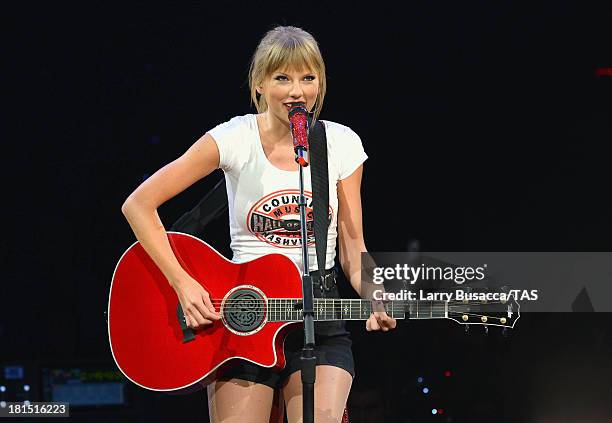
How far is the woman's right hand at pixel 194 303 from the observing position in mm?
2783

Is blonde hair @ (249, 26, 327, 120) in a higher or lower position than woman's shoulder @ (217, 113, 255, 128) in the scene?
higher

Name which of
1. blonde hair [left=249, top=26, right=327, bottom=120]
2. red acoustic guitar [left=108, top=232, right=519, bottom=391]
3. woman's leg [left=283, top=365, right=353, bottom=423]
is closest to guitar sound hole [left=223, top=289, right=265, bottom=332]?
red acoustic guitar [left=108, top=232, right=519, bottom=391]

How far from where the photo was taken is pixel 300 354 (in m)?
2.80

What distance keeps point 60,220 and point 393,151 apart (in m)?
2.22

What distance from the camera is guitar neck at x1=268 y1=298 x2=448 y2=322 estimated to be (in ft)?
9.12

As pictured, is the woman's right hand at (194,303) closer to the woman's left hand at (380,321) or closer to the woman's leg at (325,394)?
the woman's leg at (325,394)

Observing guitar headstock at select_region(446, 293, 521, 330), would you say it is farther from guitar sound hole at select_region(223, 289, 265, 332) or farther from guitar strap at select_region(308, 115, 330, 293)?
guitar sound hole at select_region(223, 289, 265, 332)

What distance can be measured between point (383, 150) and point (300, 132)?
9.79ft

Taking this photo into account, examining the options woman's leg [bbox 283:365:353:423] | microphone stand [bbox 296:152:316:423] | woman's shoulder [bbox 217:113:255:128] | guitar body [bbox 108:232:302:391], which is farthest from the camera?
woman's shoulder [bbox 217:113:255:128]

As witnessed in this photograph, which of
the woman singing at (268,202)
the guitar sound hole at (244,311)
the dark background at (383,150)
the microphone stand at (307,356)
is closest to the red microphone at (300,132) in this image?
the microphone stand at (307,356)

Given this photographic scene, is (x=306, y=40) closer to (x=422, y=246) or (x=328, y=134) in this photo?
(x=328, y=134)

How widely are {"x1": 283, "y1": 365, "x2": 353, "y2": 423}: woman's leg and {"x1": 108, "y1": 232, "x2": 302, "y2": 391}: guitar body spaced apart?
4.2 inches

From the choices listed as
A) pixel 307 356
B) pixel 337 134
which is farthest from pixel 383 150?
pixel 307 356

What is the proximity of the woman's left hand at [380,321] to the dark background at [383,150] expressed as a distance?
2524mm
